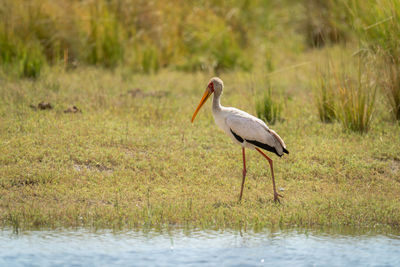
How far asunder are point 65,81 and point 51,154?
397 cm

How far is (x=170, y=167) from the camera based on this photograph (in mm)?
7098

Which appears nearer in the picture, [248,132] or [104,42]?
[248,132]

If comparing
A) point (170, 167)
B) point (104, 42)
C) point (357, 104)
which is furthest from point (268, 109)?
point (104, 42)

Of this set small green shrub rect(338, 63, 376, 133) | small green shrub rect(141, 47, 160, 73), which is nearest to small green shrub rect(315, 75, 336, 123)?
small green shrub rect(338, 63, 376, 133)

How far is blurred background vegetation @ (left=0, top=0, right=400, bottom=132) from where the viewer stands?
35.1 feet

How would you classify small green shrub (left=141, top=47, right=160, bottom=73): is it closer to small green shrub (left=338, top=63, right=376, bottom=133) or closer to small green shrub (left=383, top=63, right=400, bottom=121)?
small green shrub (left=338, top=63, right=376, bottom=133)

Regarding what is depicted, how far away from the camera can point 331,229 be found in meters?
5.62

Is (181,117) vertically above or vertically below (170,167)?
above

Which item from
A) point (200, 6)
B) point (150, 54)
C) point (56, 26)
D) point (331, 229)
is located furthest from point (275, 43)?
point (331, 229)

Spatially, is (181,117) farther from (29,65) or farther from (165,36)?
(165,36)

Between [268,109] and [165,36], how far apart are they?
16.3 ft

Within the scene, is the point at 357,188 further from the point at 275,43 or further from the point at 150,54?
the point at 275,43

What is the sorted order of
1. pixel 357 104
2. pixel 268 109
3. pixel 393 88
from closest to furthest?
pixel 357 104, pixel 393 88, pixel 268 109

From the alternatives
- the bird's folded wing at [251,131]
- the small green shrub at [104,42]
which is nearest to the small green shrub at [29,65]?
the small green shrub at [104,42]
